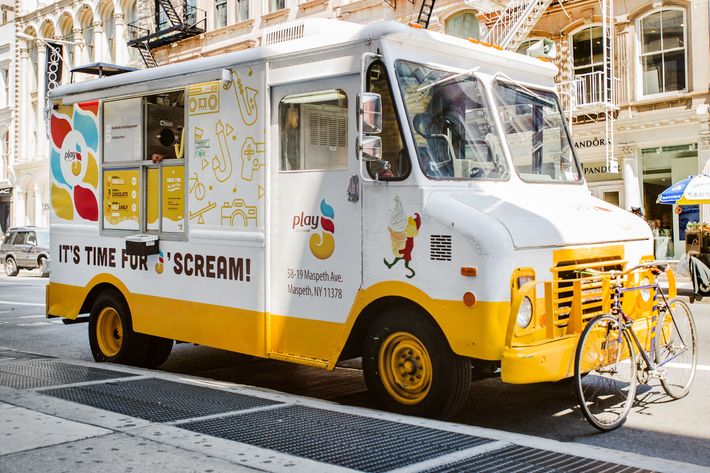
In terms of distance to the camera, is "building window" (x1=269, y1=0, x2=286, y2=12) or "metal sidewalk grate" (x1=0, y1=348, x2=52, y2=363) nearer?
"metal sidewalk grate" (x1=0, y1=348, x2=52, y2=363)

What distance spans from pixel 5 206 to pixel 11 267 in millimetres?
21438

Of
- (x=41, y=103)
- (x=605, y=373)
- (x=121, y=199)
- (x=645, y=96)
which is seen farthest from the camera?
→ (x=41, y=103)

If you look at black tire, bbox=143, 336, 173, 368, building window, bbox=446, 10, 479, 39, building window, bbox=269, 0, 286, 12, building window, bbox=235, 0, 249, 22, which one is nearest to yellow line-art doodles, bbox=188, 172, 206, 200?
black tire, bbox=143, 336, 173, 368

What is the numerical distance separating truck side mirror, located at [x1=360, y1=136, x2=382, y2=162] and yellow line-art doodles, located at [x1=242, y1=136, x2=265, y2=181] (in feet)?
4.61

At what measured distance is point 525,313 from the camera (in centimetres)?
564

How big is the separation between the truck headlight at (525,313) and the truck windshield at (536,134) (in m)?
1.46

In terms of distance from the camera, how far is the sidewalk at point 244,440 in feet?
14.2

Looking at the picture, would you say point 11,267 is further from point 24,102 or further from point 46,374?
→ point 46,374

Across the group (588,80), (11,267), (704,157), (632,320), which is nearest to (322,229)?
(632,320)

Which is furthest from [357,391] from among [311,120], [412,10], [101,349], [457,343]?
[412,10]

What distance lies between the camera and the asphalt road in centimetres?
577

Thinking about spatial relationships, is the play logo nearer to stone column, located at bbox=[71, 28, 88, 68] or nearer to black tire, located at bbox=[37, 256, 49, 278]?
black tire, located at bbox=[37, 256, 49, 278]

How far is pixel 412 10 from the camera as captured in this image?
86.0 feet

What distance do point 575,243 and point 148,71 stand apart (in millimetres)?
4850
